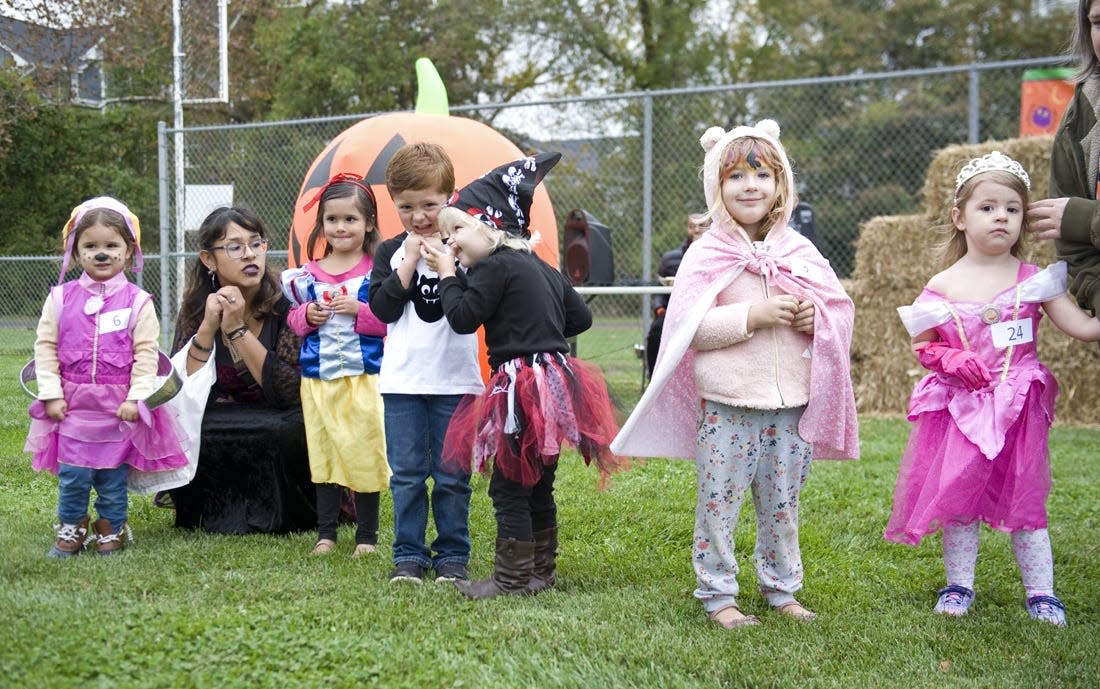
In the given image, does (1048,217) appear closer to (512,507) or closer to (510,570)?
(512,507)

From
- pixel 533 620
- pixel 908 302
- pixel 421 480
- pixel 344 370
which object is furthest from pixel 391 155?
pixel 908 302

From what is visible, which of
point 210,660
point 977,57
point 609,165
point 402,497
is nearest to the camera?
point 210,660

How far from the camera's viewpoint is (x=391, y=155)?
6.20 m

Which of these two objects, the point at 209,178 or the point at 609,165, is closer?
the point at 209,178

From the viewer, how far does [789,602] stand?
360 centimetres

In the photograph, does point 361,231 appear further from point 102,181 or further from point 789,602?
point 102,181

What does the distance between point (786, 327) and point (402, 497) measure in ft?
4.86

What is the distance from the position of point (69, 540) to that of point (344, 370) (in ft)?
4.04

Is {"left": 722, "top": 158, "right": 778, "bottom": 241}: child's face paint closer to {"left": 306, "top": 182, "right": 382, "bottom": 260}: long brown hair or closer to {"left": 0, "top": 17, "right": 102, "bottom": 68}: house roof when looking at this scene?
{"left": 306, "top": 182, "right": 382, "bottom": 260}: long brown hair

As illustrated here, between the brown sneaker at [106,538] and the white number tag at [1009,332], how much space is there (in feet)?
11.0

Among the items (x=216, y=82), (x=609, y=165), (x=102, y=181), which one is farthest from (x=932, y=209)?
(x=216, y=82)

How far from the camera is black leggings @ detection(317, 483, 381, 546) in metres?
4.45

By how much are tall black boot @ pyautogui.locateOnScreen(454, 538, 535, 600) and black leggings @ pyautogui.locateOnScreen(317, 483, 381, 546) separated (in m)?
0.84

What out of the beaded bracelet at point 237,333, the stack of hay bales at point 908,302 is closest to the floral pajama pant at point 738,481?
the beaded bracelet at point 237,333
